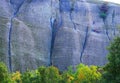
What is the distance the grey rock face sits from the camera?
81.2 meters

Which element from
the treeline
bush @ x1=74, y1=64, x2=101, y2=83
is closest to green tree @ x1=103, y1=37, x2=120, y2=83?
the treeline

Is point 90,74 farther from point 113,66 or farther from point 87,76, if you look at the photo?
point 113,66

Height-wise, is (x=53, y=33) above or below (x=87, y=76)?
below

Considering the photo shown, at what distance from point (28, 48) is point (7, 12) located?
334 inches

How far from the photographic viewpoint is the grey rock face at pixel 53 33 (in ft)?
267

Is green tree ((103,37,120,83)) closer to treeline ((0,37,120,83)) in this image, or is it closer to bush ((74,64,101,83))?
treeline ((0,37,120,83))

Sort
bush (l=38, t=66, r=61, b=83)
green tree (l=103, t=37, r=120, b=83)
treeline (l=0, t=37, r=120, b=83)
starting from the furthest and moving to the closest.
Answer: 1. bush (l=38, t=66, r=61, b=83)
2. treeline (l=0, t=37, r=120, b=83)
3. green tree (l=103, t=37, r=120, b=83)

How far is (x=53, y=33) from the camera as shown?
8919cm

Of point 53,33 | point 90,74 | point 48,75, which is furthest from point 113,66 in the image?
point 53,33

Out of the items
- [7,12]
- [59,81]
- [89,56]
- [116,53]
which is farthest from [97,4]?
[116,53]

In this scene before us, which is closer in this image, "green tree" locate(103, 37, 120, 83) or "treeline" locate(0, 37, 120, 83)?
"green tree" locate(103, 37, 120, 83)

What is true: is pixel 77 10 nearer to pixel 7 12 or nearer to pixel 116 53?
pixel 7 12

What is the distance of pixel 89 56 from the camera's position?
86938 mm

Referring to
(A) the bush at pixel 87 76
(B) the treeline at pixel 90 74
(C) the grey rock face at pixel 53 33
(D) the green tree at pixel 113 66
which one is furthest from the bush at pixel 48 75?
(C) the grey rock face at pixel 53 33
